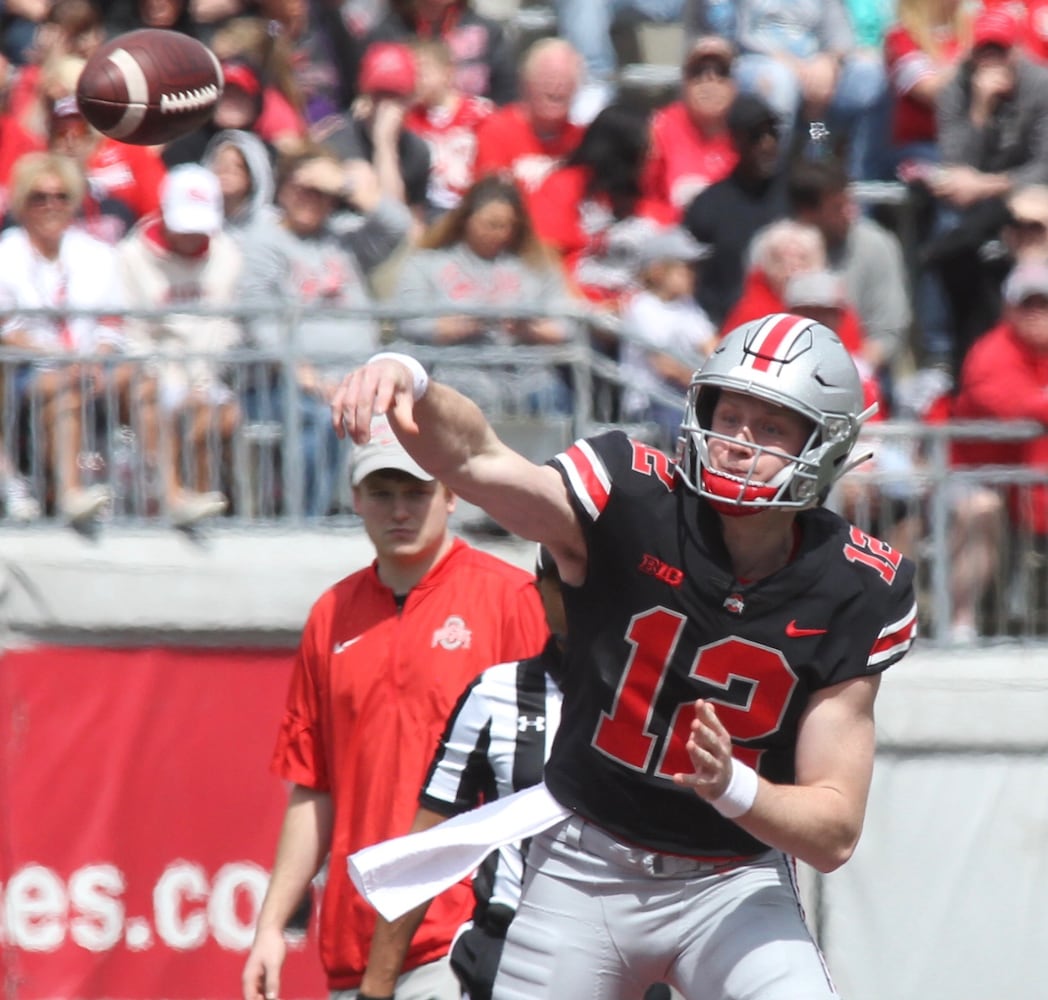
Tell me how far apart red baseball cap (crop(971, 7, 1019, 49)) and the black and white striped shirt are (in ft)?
19.0

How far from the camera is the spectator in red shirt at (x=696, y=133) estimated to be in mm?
9484

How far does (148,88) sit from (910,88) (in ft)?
16.9

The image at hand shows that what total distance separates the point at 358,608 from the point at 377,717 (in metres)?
0.36

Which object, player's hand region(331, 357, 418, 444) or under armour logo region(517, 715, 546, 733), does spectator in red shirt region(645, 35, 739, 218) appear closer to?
under armour logo region(517, 715, 546, 733)

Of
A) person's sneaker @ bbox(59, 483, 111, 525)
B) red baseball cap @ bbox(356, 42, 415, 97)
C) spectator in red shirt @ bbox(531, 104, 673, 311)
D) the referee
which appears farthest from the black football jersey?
red baseball cap @ bbox(356, 42, 415, 97)

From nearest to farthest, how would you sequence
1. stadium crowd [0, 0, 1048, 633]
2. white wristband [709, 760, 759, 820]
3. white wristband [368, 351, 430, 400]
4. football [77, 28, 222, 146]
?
white wristband [368, 351, 430, 400] → white wristband [709, 760, 759, 820] → football [77, 28, 222, 146] → stadium crowd [0, 0, 1048, 633]

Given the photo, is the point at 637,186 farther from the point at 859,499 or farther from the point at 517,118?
the point at 859,499

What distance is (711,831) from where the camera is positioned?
4328mm

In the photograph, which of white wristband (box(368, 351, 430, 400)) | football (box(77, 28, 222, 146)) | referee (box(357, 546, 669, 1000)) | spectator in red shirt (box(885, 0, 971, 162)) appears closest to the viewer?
white wristband (box(368, 351, 430, 400))

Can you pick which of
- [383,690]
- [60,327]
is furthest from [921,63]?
[383,690]

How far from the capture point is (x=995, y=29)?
9680mm

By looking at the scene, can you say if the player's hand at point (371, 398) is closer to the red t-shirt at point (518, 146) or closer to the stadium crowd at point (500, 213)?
the stadium crowd at point (500, 213)

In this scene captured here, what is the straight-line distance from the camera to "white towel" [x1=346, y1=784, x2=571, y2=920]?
4.39m

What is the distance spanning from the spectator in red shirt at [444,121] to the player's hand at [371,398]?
5.73 meters
